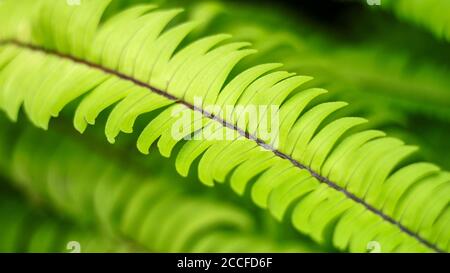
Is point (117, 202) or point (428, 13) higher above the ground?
point (428, 13)

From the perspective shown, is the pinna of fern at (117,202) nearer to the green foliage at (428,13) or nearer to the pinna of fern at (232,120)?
the pinna of fern at (232,120)

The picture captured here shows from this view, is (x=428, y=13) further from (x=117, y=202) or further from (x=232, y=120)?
(x=117, y=202)

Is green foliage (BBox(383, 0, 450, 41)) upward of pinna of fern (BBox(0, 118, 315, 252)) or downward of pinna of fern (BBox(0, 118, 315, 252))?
upward

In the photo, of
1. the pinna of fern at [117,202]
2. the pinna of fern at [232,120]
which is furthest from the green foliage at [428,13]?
the pinna of fern at [117,202]

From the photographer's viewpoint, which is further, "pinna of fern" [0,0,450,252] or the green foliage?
the green foliage

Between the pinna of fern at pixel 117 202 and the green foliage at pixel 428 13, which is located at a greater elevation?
the green foliage at pixel 428 13

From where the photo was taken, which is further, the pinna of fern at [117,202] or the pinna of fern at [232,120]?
the pinna of fern at [117,202]

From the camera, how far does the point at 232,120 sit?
81cm

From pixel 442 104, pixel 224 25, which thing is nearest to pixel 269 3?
pixel 224 25

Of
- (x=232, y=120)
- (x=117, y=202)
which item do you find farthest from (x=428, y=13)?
(x=117, y=202)

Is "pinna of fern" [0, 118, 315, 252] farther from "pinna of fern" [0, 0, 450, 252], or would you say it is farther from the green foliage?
the green foliage

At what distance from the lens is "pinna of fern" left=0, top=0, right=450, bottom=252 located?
828 mm

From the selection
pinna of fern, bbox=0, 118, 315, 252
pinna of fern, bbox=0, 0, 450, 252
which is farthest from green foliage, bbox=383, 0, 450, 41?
pinna of fern, bbox=0, 118, 315, 252

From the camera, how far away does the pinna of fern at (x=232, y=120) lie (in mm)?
828
